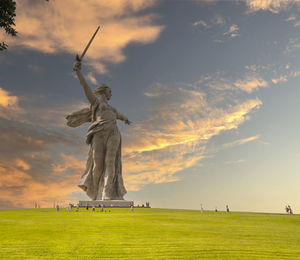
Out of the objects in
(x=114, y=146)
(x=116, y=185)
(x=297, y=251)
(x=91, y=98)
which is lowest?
(x=297, y=251)

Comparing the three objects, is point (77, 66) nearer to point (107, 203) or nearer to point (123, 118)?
point (123, 118)

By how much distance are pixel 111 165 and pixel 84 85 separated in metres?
13.0

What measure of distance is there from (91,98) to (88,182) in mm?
13428

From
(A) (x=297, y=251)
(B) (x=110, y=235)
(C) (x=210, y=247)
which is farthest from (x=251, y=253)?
(B) (x=110, y=235)

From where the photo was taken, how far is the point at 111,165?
47.3 metres

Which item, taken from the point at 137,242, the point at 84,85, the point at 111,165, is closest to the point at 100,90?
the point at 84,85

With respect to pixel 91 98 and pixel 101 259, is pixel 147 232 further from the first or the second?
pixel 91 98

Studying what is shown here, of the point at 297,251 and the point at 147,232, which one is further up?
the point at 147,232

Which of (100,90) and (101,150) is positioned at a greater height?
(100,90)

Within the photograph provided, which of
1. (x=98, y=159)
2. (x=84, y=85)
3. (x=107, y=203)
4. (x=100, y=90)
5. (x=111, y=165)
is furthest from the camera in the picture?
(x=100, y=90)

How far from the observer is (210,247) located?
44.2ft

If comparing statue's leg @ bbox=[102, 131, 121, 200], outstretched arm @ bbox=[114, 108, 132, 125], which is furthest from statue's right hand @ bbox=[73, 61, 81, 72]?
statue's leg @ bbox=[102, 131, 121, 200]

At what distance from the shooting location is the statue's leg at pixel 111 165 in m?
45.7

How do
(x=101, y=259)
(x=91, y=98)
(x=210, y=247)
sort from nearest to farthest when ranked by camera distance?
(x=101, y=259), (x=210, y=247), (x=91, y=98)
